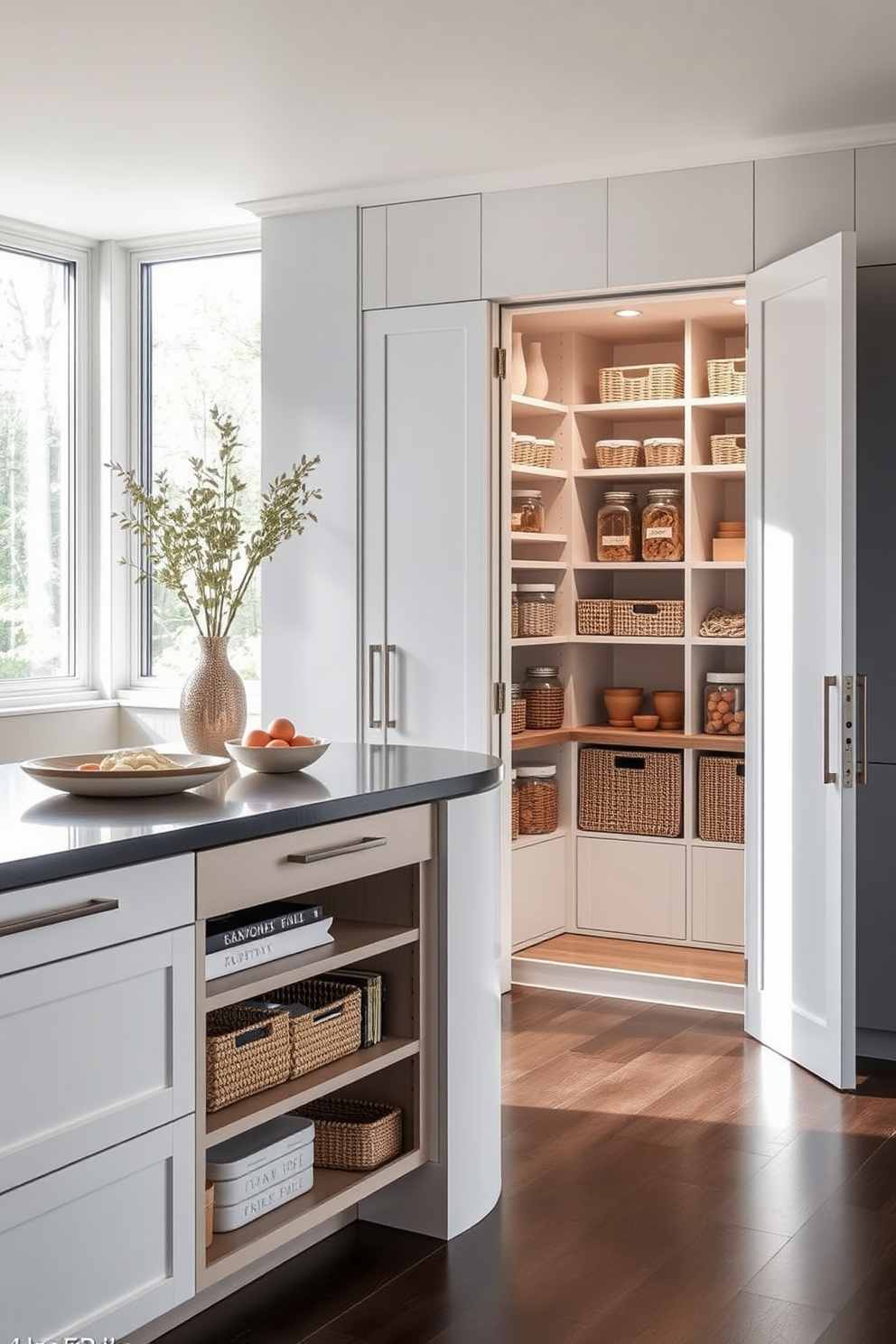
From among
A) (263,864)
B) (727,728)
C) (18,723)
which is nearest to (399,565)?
(727,728)

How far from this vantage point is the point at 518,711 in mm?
5504

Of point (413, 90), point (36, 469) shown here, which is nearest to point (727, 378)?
point (413, 90)

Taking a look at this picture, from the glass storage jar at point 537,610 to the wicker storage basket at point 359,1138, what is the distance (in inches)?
105

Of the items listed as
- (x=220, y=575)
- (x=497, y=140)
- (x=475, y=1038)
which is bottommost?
(x=475, y=1038)

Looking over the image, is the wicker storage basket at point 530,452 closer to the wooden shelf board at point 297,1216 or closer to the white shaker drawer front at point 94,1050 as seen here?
the wooden shelf board at point 297,1216

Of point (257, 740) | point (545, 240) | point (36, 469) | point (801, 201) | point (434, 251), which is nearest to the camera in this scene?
point (257, 740)

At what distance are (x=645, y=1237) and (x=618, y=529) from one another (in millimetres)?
3160

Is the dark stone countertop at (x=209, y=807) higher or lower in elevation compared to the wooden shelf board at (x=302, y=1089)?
higher

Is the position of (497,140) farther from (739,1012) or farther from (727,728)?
(739,1012)

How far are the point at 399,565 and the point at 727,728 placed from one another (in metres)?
1.38

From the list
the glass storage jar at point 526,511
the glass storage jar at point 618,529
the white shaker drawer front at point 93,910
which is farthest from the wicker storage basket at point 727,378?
the white shaker drawer front at point 93,910

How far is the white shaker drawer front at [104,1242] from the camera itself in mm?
2053

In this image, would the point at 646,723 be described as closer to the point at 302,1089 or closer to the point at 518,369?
the point at 518,369

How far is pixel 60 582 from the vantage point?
6.11 metres
